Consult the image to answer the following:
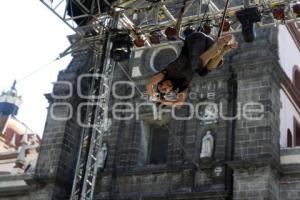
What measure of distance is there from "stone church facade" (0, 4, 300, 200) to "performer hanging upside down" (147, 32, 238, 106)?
21.7ft

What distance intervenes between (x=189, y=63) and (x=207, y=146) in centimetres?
915

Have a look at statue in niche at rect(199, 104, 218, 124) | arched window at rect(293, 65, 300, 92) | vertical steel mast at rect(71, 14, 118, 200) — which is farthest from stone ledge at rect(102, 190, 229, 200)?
arched window at rect(293, 65, 300, 92)

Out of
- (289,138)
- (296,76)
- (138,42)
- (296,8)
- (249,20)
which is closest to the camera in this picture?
(249,20)

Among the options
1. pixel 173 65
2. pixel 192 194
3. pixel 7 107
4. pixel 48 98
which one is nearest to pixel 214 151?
pixel 192 194

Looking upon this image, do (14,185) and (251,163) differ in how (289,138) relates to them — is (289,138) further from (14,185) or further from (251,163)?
(14,185)

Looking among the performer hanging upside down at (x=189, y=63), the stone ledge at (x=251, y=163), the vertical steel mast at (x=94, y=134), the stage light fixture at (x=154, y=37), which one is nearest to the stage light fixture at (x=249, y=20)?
the stage light fixture at (x=154, y=37)

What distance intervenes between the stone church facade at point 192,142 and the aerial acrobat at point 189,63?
21.7 ft

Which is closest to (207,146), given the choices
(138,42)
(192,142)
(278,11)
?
(192,142)

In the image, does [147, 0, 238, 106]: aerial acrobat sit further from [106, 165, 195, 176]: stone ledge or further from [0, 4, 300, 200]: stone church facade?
[106, 165, 195, 176]: stone ledge

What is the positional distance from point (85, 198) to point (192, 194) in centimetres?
445

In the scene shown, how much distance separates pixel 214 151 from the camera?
17406 mm

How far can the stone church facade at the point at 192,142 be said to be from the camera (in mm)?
16266

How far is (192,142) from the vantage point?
1791 centimetres

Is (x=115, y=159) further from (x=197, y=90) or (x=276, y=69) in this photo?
(x=276, y=69)
